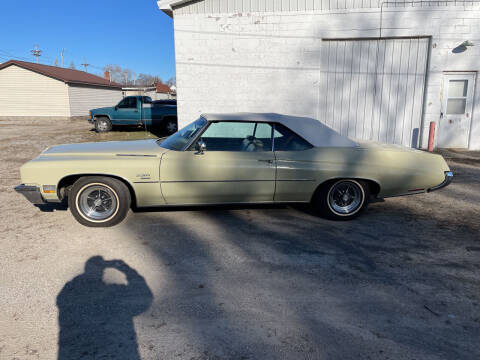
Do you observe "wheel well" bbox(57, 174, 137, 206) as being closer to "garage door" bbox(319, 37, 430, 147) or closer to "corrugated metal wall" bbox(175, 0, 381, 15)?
"corrugated metal wall" bbox(175, 0, 381, 15)

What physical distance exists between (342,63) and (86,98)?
22.8 metres

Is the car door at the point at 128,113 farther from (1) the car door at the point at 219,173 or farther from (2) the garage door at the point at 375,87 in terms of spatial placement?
(1) the car door at the point at 219,173

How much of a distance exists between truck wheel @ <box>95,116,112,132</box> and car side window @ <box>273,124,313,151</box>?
13.1 metres

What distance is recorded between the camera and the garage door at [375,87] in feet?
34.7

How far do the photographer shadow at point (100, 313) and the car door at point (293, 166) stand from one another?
84.7 inches

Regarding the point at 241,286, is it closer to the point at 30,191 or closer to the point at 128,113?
the point at 30,191

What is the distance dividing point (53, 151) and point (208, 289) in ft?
9.83

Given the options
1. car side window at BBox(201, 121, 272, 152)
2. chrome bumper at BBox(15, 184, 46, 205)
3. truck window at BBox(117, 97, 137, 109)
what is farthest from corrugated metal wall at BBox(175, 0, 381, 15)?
chrome bumper at BBox(15, 184, 46, 205)

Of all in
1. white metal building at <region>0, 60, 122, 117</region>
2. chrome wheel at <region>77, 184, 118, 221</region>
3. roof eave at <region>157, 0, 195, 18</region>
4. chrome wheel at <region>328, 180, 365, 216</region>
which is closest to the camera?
chrome wheel at <region>77, 184, 118, 221</region>

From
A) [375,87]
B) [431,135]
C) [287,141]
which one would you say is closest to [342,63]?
[375,87]

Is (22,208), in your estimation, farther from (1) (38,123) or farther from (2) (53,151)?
(1) (38,123)

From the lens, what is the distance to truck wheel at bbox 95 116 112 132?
16172 millimetres

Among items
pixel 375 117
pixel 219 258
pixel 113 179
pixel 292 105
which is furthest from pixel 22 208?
pixel 375 117

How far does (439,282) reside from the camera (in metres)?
3.30
